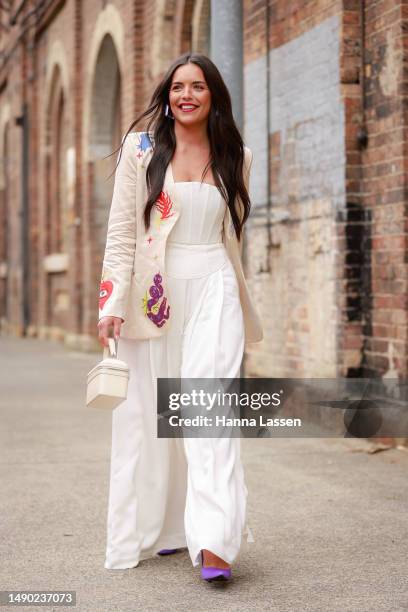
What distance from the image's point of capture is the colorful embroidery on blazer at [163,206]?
13.8 feet

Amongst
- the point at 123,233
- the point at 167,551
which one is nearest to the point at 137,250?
the point at 123,233

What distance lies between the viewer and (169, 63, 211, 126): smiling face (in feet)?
13.6

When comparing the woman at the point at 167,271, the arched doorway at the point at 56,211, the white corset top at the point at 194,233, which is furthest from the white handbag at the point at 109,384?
the arched doorway at the point at 56,211

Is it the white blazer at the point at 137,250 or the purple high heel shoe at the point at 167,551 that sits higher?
the white blazer at the point at 137,250

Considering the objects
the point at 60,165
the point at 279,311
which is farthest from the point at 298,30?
the point at 60,165

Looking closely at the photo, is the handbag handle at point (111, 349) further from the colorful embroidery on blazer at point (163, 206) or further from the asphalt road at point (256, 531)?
the asphalt road at point (256, 531)

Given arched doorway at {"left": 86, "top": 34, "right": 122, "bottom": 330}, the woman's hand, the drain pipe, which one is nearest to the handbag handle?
the woman's hand

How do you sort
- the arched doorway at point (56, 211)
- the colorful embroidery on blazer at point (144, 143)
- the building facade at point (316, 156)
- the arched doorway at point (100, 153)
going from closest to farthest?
the colorful embroidery on blazer at point (144, 143)
the building facade at point (316, 156)
the arched doorway at point (100, 153)
the arched doorway at point (56, 211)

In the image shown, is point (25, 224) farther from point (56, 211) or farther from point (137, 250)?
point (137, 250)

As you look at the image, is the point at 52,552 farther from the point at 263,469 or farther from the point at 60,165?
the point at 60,165

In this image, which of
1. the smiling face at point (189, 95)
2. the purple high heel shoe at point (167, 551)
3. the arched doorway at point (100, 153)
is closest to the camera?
the smiling face at point (189, 95)

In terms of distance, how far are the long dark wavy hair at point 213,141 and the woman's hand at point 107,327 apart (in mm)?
377

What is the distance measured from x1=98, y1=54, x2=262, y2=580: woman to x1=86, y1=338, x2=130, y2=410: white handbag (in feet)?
0.73

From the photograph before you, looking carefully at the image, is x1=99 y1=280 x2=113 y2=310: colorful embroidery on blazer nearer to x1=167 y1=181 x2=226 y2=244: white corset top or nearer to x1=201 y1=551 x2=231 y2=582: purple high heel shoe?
x1=167 y1=181 x2=226 y2=244: white corset top
